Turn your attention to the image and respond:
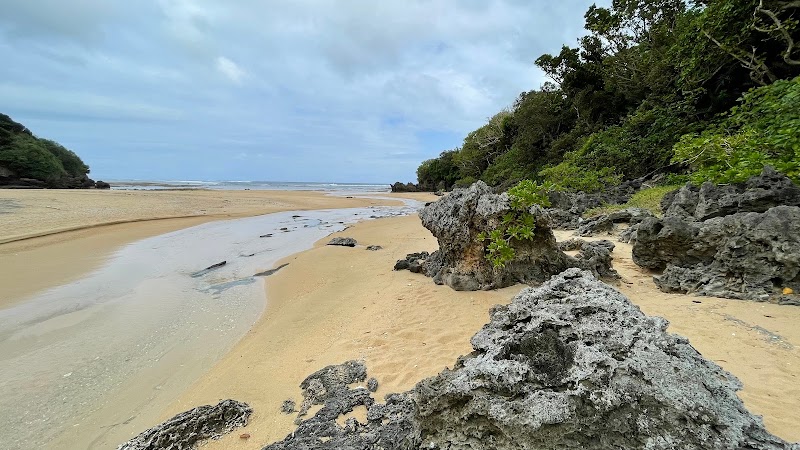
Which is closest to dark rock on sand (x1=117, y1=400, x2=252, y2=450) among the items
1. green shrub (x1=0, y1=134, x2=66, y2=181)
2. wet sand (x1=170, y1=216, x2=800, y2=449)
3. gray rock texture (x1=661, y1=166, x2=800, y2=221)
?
wet sand (x1=170, y1=216, x2=800, y2=449)

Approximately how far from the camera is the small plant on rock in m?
5.36

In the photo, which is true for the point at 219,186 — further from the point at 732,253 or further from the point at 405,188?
the point at 732,253

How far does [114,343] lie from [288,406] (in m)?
3.68

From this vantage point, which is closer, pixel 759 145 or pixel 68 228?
pixel 759 145

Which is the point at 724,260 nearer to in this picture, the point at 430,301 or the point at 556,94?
the point at 430,301

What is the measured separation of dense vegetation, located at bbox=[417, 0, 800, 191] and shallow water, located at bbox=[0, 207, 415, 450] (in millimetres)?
7760

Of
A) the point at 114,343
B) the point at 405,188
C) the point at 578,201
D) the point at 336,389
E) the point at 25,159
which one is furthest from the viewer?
the point at 405,188

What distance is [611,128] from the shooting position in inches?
740

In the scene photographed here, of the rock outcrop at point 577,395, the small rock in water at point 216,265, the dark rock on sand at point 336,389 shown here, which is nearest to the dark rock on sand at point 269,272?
the small rock in water at point 216,265

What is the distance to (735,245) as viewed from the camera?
4422 mm

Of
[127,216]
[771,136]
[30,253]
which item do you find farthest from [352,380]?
[127,216]

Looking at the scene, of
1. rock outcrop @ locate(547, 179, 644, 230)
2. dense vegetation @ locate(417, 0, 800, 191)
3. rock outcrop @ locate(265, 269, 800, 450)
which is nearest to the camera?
rock outcrop @ locate(265, 269, 800, 450)

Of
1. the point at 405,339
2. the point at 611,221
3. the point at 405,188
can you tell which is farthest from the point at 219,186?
the point at 405,339

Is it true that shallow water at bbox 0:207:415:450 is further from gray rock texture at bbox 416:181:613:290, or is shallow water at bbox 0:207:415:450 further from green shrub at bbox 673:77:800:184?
A: green shrub at bbox 673:77:800:184
